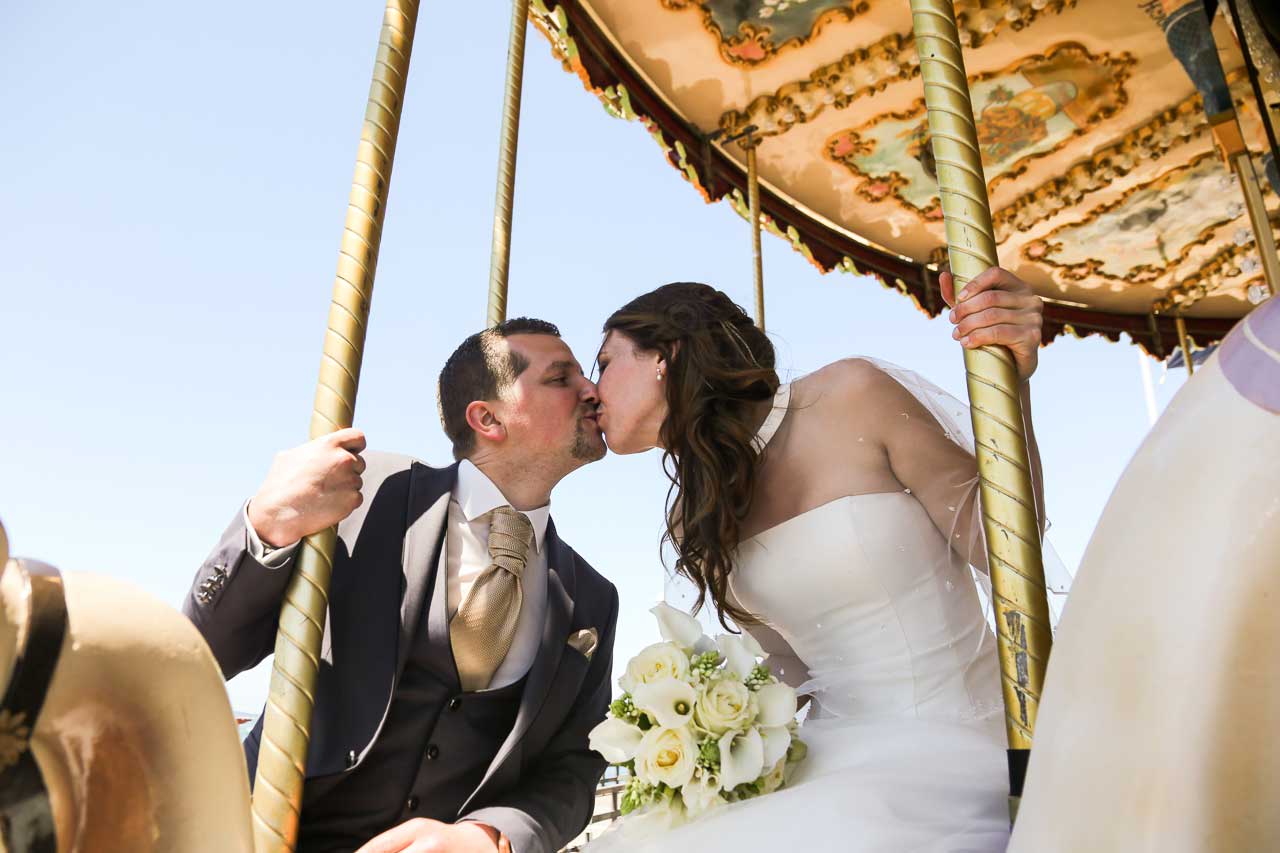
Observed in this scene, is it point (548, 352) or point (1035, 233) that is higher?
point (1035, 233)

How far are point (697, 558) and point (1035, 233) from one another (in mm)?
4728

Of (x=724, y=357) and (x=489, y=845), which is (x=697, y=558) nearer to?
(x=724, y=357)

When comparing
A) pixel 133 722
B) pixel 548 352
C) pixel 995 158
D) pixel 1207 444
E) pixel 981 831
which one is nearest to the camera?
pixel 133 722

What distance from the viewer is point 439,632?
A: 1.91 m

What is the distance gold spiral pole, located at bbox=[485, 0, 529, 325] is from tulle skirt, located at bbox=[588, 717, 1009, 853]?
174 centimetres

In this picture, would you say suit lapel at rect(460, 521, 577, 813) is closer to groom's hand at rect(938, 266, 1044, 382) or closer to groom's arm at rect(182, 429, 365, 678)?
groom's arm at rect(182, 429, 365, 678)

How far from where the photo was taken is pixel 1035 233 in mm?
5809

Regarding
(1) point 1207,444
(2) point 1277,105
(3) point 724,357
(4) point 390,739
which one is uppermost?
(2) point 1277,105

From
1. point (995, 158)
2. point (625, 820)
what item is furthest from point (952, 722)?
point (995, 158)

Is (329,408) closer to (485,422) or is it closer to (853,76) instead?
(485,422)

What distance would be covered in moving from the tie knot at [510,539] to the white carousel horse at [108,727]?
1435 mm

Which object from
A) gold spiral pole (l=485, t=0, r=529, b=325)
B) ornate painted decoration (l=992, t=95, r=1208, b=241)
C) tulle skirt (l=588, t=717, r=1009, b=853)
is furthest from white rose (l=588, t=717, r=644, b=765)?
ornate painted decoration (l=992, t=95, r=1208, b=241)

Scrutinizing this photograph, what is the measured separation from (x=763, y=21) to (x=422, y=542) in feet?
10.2

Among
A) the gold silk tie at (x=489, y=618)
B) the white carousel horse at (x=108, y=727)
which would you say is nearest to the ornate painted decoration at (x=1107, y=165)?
the gold silk tie at (x=489, y=618)
